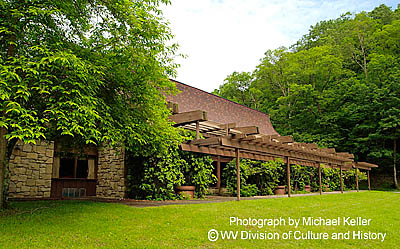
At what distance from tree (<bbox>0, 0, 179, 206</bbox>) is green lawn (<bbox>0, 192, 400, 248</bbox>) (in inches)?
49.4

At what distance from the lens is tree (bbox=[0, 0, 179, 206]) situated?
4.80 meters

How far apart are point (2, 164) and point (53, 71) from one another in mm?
2223

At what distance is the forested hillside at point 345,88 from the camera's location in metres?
24.6

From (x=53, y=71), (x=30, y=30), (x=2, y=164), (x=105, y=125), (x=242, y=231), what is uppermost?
(x=30, y=30)

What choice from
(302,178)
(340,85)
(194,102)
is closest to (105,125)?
(194,102)

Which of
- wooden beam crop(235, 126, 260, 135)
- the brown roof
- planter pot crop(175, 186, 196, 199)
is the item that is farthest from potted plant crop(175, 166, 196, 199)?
the brown roof

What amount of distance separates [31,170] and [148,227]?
670 centimetres

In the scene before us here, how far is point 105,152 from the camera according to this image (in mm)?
11516

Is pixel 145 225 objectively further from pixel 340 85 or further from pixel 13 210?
pixel 340 85

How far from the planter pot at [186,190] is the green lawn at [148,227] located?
275cm

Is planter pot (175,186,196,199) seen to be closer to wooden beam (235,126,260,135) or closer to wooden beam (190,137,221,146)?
wooden beam (190,137,221,146)

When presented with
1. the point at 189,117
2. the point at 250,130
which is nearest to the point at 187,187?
the point at 189,117

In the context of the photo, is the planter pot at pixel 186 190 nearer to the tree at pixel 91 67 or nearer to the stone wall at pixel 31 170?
the tree at pixel 91 67

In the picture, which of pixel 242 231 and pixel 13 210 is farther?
pixel 13 210
